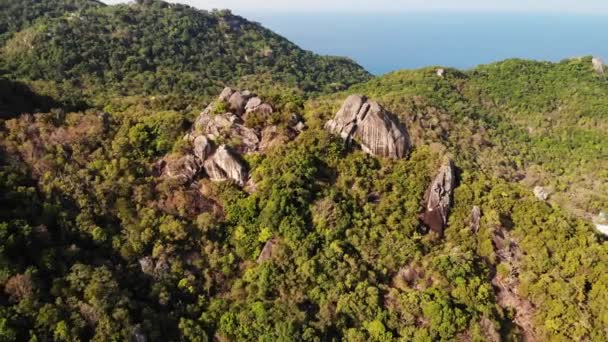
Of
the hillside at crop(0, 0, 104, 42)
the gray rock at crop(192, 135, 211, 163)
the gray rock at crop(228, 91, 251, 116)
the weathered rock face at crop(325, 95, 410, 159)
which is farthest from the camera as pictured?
the hillside at crop(0, 0, 104, 42)

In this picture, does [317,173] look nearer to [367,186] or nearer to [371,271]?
[367,186]

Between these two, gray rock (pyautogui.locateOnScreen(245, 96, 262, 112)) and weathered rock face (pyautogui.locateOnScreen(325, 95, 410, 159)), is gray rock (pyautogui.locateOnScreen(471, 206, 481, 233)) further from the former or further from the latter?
gray rock (pyautogui.locateOnScreen(245, 96, 262, 112))

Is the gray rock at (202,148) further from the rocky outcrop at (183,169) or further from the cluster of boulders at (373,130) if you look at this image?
the cluster of boulders at (373,130)

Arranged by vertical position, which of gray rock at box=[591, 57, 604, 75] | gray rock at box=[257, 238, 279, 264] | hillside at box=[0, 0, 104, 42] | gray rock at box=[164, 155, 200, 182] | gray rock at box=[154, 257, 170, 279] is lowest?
gray rock at box=[154, 257, 170, 279]

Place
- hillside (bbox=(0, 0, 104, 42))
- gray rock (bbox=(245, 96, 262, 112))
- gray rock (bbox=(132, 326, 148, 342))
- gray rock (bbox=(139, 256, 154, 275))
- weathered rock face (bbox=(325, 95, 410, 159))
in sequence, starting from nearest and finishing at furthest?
gray rock (bbox=(132, 326, 148, 342))
gray rock (bbox=(139, 256, 154, 275))
weathered rock face (bbox=(325, 95, 410, 159))
gray rock (bbox=(245, 96, 262, 112))
hillside (bbox=(0, 0, 104, 42))

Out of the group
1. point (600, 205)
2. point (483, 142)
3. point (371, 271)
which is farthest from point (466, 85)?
point (371, 271)

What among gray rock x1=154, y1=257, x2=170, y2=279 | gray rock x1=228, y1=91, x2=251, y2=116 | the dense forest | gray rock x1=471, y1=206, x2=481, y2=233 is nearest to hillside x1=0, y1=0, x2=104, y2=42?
the dense forest

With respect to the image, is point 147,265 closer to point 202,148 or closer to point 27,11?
point 202,148
